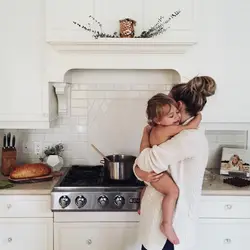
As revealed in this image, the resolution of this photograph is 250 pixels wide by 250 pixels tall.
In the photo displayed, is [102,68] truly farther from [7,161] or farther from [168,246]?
[168,246]

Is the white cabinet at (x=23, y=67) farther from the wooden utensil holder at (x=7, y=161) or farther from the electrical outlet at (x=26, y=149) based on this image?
the electrical outlet at (x=26, y=149)

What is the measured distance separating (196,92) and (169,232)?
0.74 metres

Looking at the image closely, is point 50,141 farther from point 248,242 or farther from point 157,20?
point 248,242

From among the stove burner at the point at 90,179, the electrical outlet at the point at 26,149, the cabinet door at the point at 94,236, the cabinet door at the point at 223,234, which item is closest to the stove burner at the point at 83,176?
the stove burner at the point at 90,179

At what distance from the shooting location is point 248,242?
238 cm

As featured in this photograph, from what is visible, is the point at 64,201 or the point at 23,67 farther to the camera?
the point at 23,67

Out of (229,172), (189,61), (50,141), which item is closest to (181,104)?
(189,61)

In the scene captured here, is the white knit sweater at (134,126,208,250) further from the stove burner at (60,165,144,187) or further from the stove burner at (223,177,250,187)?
the stove burner at (223,177,250,187)

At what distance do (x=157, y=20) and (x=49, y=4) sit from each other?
Result: 731 mm

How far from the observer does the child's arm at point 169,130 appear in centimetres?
182

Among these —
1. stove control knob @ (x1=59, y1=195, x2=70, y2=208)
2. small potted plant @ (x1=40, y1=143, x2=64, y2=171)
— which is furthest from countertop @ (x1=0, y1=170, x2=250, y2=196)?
small potted plant @ (x1=40, y1=143, x2=64, y2=171)

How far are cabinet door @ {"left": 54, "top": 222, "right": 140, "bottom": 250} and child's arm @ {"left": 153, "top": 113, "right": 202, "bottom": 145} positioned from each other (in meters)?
0.74

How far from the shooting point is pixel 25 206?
2.29 meters

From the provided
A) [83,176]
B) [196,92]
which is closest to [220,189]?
[196,92]
